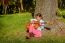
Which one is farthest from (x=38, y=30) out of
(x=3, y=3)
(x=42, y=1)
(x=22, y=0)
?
(x=22, y=0)

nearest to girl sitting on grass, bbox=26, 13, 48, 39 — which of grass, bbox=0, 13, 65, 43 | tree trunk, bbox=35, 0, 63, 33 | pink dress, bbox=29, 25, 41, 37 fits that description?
pink dress, bbox=29, 25, 41, 37

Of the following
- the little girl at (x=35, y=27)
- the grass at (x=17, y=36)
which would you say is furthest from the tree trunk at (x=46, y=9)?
the little girl at (x=35, y=27)

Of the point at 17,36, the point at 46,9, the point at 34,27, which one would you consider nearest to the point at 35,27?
the point at 34,27

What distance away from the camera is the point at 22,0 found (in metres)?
32.1

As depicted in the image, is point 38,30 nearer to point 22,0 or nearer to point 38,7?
point 38,7

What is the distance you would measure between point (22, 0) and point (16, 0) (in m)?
1.16

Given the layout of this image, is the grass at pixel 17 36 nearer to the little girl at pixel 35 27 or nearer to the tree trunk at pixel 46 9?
the little girl at pixel 35 27

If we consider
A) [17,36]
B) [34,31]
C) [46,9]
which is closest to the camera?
[34,31]

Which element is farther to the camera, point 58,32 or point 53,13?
point 53,13

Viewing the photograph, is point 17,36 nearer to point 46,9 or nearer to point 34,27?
point 34,27

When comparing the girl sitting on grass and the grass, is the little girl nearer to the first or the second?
the girl sitting on grass

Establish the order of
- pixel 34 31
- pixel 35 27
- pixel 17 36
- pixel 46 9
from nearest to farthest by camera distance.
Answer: pixel 34 31 < pixel 35 27 < pixel 17 36 < pixel 46 9

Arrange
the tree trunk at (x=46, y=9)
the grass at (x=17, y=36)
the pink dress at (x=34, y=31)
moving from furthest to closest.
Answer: the tree trunk at (x=46, y=9)
the pink dress at (x=34, y=31)
the grass at (x=17, y=36)

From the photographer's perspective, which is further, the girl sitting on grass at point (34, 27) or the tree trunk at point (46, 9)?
the tree trunk at point (46, 9)
